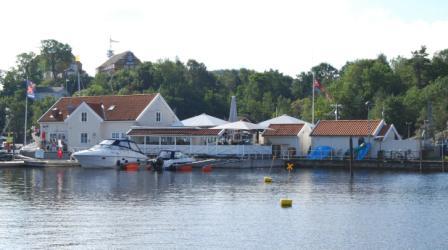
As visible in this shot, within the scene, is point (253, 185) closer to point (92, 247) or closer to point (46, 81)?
point (92, 247)

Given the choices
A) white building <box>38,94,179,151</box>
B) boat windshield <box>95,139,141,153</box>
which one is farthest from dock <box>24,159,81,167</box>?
white building <box>38,94,179,151</box>

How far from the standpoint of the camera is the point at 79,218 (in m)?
37.9

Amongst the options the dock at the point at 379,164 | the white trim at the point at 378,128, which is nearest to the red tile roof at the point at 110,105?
the dock at the point at 379,164

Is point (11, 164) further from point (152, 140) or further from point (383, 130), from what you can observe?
point (383, 130)

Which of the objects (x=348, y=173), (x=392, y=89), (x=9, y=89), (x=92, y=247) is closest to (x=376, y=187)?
(x=348, y=173)

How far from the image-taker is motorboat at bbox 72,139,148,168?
246ft

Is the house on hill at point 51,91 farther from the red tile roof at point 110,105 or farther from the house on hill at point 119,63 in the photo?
the red tile roof at point 110,105

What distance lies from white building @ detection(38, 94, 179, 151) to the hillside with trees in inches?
809

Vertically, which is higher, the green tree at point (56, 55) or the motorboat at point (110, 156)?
the green tree at point (56, 55)

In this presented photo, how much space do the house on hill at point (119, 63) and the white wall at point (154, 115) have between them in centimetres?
9004

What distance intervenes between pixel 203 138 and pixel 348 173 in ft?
64.0

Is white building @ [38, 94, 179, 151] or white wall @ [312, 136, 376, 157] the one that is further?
white building @ [38, 94, 179, 151]

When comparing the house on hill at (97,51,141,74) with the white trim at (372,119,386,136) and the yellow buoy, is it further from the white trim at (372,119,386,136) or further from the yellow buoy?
the yellow buoy

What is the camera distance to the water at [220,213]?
32.5m
